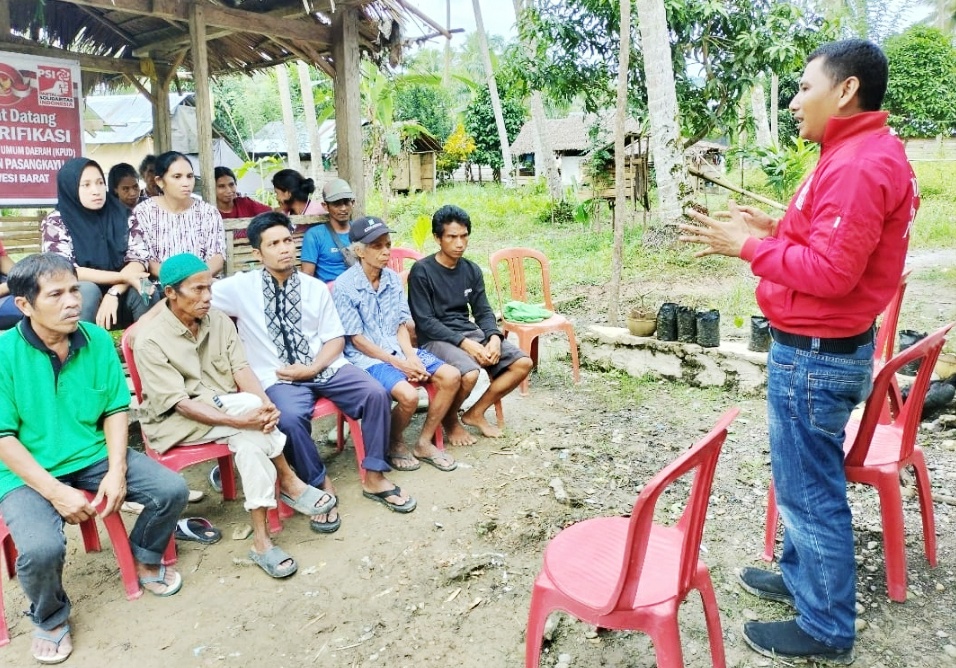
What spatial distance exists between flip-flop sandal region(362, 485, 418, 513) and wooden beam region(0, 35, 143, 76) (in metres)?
4.24

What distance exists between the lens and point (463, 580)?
2982 mm

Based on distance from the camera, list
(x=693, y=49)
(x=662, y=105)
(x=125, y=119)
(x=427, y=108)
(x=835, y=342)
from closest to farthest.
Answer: (x=835, y=342), (x=662, y=105), (x=693, y=49), (x=125, y=119), (x=427, y=108)

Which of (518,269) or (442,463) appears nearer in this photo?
(442,463)

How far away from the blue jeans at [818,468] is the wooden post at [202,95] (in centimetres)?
394

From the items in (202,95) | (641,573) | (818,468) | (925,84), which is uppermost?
(925,84)

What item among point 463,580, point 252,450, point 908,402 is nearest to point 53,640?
point 252,450

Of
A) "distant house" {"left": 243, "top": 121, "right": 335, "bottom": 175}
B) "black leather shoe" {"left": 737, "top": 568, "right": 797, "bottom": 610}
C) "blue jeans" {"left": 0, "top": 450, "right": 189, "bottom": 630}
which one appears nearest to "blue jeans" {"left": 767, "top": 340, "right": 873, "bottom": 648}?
"black leather shoe" {"left": 737, "top": 568, "right": 797, "bottom": 610}

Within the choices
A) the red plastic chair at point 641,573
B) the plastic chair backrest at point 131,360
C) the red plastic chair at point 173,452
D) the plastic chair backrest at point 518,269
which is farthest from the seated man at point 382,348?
the red plastic chair at point 641,573

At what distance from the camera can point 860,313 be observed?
210 centimetres

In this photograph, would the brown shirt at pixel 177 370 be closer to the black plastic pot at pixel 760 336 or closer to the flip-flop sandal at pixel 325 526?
the flip-flop sandal at pixel 325 526

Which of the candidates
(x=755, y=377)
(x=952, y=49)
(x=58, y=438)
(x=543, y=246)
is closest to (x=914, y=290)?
(x=755, y=377)

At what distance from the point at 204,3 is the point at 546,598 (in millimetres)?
4442

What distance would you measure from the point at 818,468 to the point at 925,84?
74.8ft

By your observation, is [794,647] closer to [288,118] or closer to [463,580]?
[463,580]
